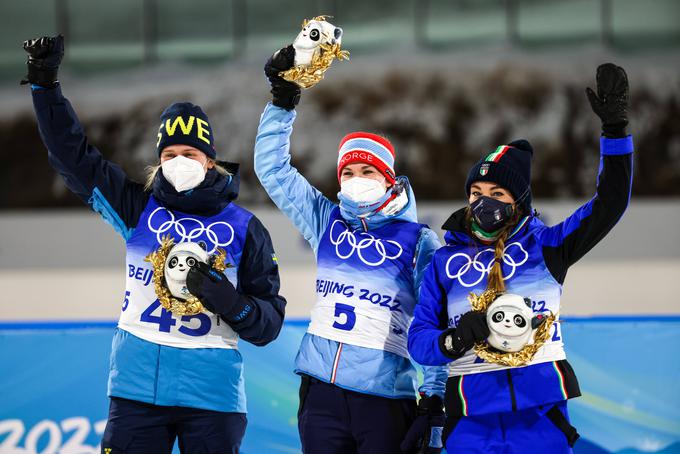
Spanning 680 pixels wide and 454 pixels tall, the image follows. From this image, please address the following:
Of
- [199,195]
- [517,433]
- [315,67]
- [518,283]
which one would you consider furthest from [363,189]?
[517,433]

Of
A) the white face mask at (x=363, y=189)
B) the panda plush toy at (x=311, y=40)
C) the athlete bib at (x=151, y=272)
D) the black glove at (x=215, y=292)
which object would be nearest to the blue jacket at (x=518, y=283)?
the white face mask at (x=363, y=189)

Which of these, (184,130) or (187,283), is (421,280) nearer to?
(187,283)

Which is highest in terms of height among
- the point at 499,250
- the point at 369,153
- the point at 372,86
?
the point at 372,86

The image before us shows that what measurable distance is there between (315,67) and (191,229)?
0.81m

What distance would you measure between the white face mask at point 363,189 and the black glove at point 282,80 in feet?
1.45

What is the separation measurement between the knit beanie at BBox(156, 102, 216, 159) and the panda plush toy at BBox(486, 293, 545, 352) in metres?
1.32

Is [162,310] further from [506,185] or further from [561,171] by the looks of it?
[561,171]

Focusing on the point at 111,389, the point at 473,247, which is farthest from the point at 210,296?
the point at 473,247

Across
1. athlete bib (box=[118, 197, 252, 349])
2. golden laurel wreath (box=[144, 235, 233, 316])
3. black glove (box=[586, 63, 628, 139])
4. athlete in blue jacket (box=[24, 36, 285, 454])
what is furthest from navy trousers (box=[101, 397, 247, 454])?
black glove (box=[586, 63, 628, 139])

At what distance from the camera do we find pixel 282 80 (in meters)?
3.61

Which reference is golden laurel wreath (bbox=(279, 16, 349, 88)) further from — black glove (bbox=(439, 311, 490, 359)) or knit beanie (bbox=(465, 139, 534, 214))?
black glove (bbox=(439, 311, 490, 359))

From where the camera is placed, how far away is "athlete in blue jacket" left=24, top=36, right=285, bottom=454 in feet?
10.5

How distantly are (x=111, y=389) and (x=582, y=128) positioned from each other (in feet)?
39.8

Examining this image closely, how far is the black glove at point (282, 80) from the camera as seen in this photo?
3.51 meters
